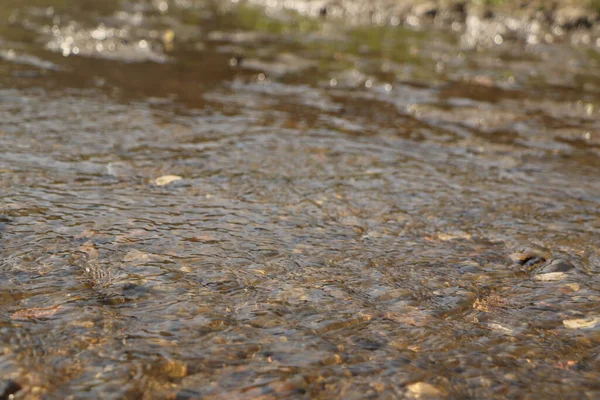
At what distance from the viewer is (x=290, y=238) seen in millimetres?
4289

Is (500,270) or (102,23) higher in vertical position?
(102,23)

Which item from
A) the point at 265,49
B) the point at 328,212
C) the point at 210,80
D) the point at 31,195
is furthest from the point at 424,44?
the point at 31,195

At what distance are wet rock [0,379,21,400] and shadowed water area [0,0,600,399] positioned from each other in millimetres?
19

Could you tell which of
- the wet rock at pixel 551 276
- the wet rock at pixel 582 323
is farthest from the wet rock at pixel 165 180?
the wet rock at pixel 582 323

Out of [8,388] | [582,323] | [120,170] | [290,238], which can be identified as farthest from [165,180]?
[582,323]

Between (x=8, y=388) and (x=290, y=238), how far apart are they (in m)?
2.11

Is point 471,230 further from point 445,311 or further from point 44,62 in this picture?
point 44,62

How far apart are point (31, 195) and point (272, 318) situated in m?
2.30

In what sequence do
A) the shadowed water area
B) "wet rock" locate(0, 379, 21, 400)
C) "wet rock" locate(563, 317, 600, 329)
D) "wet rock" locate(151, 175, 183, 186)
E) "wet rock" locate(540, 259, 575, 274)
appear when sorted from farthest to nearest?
1. "wet rock" locate(151, 175, 183, 186)
2. "wet rock" locate(540, 259, 575, 274)
3. "wet rock" locate(563, 317, 600, 329)
4. the shadowed water area
5. "wet rock" locate(0, 379, 21, 400)

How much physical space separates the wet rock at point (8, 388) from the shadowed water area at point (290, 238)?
0.7 inches

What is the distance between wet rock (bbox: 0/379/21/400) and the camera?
254 centimetres

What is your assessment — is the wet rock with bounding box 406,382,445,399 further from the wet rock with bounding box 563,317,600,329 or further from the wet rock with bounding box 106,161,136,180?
the wet rock with bounding box 106,161,136,180

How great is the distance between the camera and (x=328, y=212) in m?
4.82

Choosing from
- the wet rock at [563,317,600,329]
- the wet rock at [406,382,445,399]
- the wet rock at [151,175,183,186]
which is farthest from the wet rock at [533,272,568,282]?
the wet rock at [151,175,183,186]
